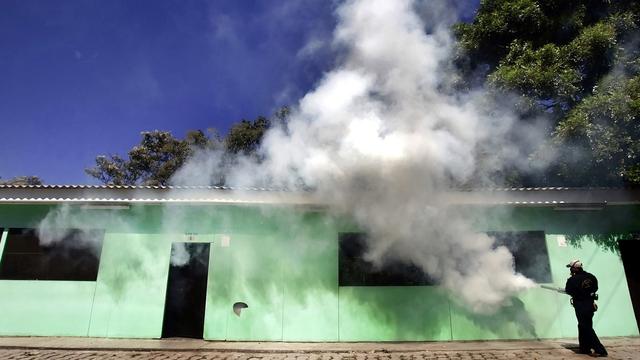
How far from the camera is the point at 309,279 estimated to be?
8.27 m

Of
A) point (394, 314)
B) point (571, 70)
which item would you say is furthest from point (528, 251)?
point (571, 70)

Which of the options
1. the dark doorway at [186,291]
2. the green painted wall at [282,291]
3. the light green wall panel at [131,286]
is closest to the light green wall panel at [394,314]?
the green painted wall at [282,291]

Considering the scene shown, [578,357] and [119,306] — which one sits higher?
[119,306]

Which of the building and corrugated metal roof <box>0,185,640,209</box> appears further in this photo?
the building

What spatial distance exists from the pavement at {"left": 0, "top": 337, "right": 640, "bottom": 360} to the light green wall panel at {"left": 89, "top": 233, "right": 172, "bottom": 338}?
0.92 feet

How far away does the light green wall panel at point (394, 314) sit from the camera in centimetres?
803

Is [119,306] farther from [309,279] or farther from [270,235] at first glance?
[309,279]

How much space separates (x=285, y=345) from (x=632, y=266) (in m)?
7.10

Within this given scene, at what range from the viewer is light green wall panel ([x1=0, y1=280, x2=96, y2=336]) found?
838 cm

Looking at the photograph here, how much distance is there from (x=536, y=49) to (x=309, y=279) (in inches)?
340

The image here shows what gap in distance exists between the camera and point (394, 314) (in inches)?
319

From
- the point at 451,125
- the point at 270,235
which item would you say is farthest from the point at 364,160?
the point at 270,235

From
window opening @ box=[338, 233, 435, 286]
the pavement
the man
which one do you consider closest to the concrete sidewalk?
the pavement

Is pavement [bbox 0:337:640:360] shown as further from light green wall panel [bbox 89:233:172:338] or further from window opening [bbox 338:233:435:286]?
window opening [bbox 338:233:435:286]
